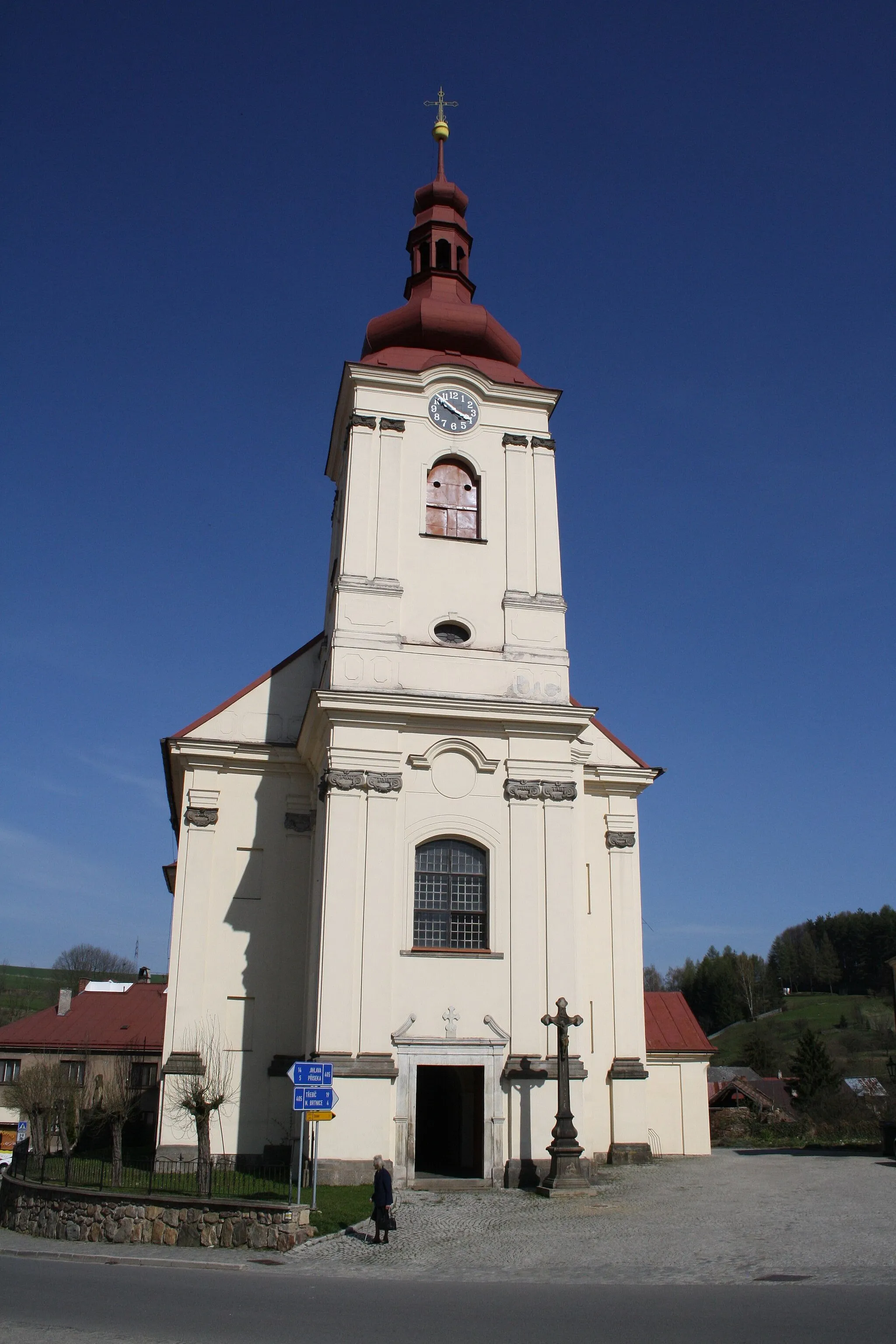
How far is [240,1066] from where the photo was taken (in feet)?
73.7

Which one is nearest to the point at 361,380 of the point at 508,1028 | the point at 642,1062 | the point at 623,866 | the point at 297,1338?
the point at 623,866

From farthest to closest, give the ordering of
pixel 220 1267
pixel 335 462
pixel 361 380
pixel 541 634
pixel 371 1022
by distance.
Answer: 1. pixel 335 462
2. pixel 361 380
3. pixel 541 634
4. pixel 371 1022
5. pixel 220 1267

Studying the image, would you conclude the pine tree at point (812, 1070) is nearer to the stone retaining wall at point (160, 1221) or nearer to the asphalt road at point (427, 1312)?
the stone retaining wall at point (160, 1221)

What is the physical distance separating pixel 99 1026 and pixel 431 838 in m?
26.4

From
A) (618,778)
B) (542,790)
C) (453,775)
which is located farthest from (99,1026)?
(542,790)

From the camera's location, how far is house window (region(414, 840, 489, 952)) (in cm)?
2055

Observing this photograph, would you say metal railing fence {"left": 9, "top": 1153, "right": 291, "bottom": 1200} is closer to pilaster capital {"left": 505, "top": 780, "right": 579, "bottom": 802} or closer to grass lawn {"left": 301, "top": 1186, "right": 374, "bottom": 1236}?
grass lawn {"left": 301, "top": 1186, "right": 374, "bottom": 1236}

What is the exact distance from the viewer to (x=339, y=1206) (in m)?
16.1

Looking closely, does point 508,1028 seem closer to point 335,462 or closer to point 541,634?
point 541,634

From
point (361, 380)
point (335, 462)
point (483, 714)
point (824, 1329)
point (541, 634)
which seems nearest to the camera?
point (824, 1329)

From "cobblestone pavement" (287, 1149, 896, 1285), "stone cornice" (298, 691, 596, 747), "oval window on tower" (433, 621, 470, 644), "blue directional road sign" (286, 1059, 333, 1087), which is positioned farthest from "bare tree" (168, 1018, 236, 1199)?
"oval window on tower" (433, 621, 470, 644)

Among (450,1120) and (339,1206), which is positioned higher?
(450,1120)

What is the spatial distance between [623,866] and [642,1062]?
432 cm

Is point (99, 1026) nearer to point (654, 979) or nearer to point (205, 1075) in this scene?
point (205, 1075)
